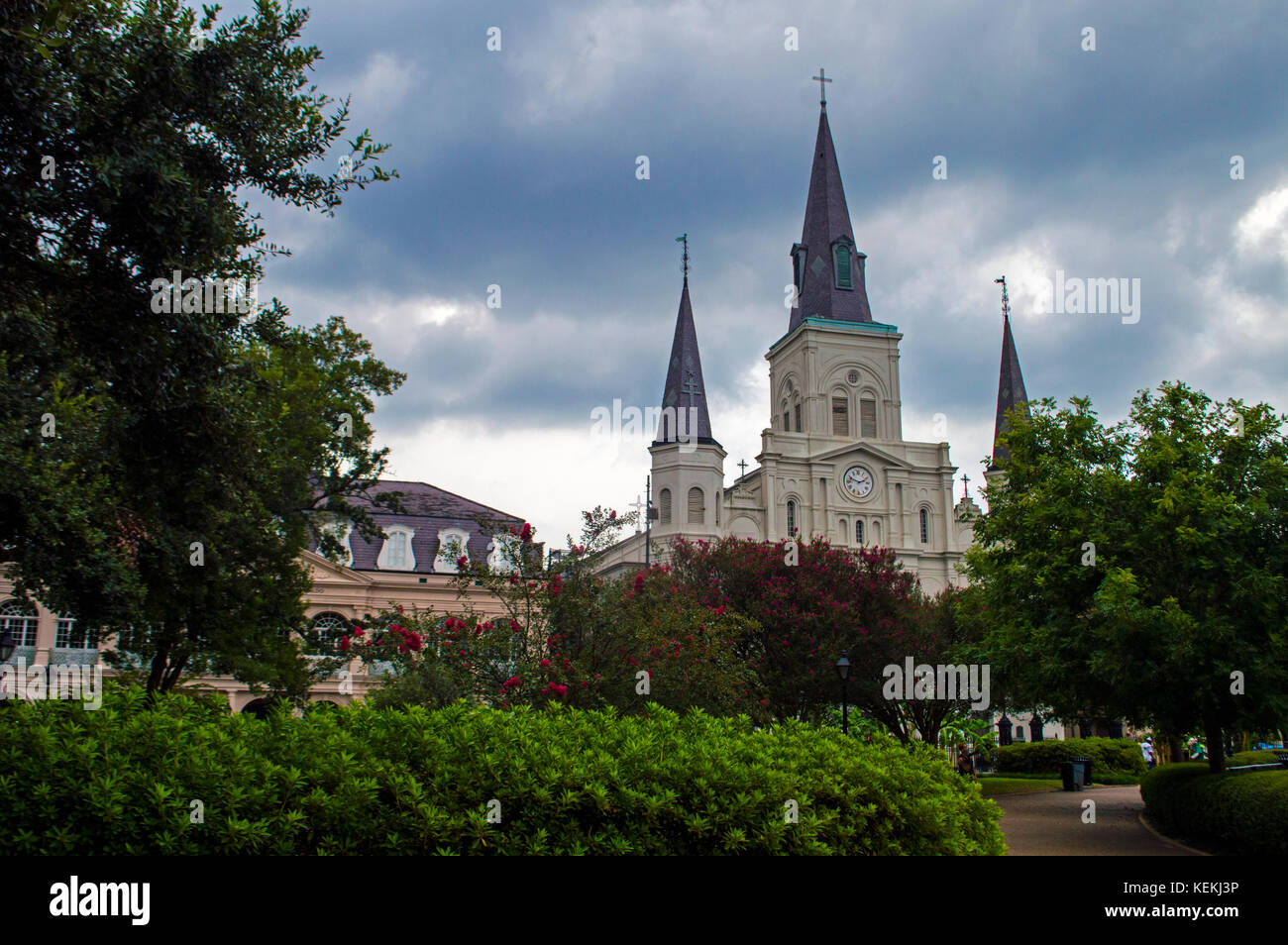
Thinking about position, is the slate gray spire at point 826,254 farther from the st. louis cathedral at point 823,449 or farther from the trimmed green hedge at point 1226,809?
the trimmed green hedge at point 1226,809

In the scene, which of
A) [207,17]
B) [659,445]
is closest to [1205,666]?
[207,17]

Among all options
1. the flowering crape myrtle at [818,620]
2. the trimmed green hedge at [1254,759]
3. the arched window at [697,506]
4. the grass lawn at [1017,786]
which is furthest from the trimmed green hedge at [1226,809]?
the arched window at [697,506]

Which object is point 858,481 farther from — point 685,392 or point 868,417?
point 685,392

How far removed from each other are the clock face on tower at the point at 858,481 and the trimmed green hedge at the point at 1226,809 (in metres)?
47.1

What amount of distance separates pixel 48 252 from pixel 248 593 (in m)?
13.1

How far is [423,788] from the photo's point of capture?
5.90 metres

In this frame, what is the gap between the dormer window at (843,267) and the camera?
74.9 metres

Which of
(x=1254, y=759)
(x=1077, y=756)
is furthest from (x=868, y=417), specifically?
(x=1254, y=759)

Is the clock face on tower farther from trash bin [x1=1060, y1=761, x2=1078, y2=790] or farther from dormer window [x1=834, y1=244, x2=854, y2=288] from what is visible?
trash bin [x1=1060, y1=761, x2=1078, y2=790]

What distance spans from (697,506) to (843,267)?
24739mm

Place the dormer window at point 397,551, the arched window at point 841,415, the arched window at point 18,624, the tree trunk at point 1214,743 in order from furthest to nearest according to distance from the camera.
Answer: the arched window at point 841,415 → the dormer window at point 397,551 → the arched window at point 18,624 → the tree trunk at point 1214,743

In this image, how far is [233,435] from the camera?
1202 cm

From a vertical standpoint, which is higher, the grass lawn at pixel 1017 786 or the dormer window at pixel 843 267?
the dormer window at pixel 843 267

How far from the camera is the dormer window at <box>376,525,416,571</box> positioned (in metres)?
39.1
